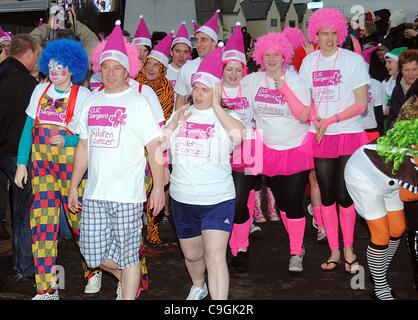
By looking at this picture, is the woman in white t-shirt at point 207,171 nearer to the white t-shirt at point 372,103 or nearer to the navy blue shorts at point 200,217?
the navy blue shorts at point 200,217

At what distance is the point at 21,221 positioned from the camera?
5.98 metres

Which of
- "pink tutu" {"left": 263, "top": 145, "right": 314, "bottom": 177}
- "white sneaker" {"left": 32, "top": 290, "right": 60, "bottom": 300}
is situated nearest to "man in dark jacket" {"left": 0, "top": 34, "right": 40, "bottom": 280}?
"white sneaker" {"left": 32, "top": 290, "right": 60, "bottom": 300}

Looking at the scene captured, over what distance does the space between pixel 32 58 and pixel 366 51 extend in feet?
18.4

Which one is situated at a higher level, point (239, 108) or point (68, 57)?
point (68, 57)

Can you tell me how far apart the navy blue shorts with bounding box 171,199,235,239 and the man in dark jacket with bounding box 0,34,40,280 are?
5.82ft

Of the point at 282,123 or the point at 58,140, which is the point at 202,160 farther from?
the point at 282,123

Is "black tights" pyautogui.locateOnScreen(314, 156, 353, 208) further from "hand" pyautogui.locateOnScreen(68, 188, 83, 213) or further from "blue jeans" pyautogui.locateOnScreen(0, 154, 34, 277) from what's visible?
"blue jeans" pyautogui.locateOnScreen(0, 154, 34, 277)

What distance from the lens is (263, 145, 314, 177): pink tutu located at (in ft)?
19.4

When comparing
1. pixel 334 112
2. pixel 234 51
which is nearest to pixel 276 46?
pixel 234 51

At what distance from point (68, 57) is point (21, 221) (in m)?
1.74

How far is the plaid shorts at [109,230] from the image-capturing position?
454cm

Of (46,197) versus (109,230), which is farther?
(46,197)

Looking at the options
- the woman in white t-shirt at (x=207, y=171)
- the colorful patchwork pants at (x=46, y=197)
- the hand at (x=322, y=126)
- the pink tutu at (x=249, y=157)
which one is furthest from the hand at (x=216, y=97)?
the hand at (x=322, y=126)

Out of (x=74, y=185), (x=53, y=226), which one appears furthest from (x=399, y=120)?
(x=53, y=226)
